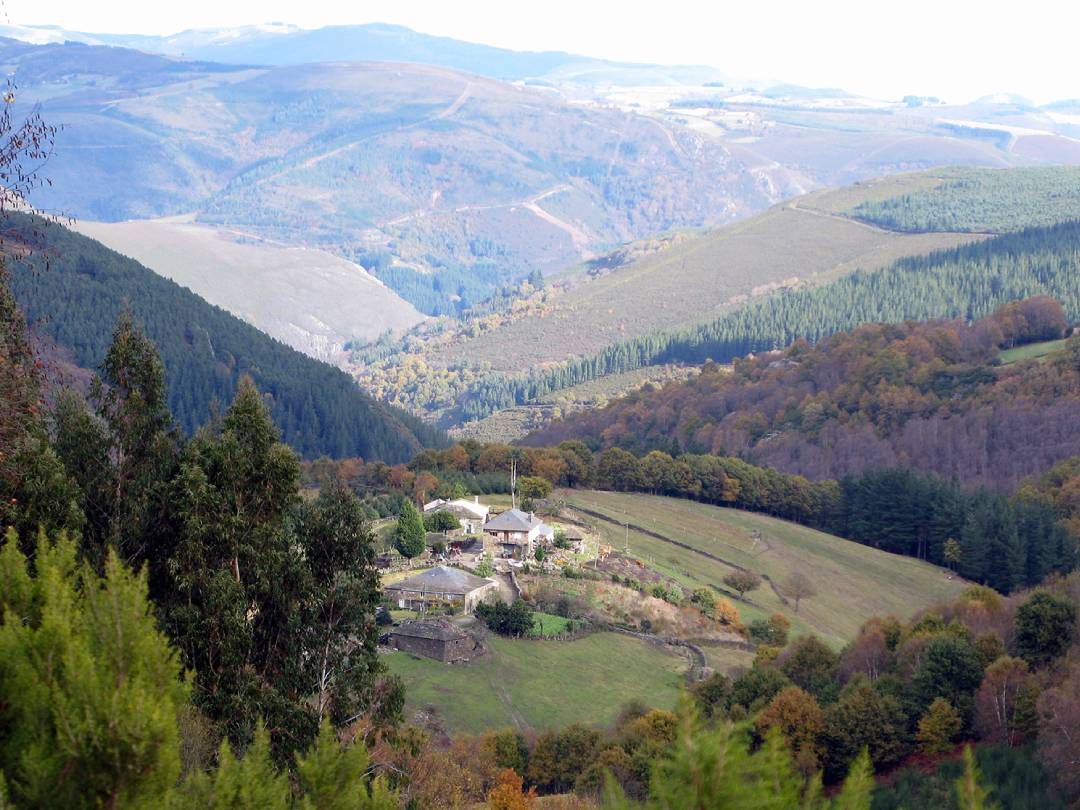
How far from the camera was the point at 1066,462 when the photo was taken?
309 feet

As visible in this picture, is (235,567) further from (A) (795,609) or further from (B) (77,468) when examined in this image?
(A) (795,609)

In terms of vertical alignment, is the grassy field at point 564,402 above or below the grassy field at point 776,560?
below

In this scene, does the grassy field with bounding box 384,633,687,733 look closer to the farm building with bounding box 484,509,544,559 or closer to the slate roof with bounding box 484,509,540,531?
the farm building with bounding box 484,509,544,559

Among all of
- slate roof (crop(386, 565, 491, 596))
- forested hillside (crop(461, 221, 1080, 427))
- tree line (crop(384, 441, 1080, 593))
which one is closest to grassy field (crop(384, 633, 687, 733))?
slate roof (crop(386, 565, 491, 596))

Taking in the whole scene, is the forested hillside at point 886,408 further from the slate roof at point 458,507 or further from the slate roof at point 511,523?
the slate roof at point 511,523

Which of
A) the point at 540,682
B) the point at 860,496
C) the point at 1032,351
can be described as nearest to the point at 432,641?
the point at 540,682

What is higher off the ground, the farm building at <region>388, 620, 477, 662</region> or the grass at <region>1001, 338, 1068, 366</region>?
the farm building at <region>388, 620, 477, 662</region>

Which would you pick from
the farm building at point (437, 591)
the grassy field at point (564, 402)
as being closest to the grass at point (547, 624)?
the farm building at point (437, 591)

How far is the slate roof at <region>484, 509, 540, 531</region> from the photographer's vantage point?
66062mm

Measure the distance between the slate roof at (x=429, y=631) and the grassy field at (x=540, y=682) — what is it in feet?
3.36

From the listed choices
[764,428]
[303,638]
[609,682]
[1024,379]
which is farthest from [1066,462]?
[303,638]

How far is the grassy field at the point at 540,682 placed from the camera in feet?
141

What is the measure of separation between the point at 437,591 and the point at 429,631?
656cm

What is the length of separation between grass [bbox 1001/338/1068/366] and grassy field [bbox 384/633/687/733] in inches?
3030
